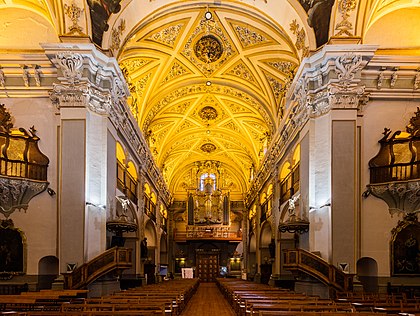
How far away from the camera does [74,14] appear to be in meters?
16.6

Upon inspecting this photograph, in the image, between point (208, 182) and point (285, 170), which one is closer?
point (285, 170)

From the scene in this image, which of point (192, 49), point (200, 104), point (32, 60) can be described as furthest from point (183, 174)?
point (32, 60)

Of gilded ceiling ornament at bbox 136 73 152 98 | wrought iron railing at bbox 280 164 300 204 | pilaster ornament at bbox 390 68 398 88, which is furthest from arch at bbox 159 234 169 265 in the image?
pilaster ornament at bbox 390 68 398 88

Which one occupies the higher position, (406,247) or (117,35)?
(117,35)

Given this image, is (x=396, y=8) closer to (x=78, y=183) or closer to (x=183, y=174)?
(x=78, y=183)

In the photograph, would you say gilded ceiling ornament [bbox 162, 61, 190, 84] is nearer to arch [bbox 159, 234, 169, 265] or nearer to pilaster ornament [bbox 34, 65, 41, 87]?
pilaster ornament [bbox 34, 65, 41, 87]

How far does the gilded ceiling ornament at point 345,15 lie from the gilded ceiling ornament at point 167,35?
7003 mm

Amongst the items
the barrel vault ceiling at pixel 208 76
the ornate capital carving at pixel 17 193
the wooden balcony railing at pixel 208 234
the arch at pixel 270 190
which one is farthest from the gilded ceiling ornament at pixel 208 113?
the ornate capital carving at pixel 17 193

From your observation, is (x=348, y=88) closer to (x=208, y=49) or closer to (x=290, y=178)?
(x=290, y=178)

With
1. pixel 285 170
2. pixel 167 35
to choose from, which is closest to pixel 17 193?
pixel 167 35

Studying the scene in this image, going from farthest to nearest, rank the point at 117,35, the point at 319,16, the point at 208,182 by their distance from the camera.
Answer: the point at 208,182 < the point at 117,35 < the point at 319,16

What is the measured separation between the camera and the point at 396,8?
17578 millimetres

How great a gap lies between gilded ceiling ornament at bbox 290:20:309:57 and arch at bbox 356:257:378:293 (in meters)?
6.48

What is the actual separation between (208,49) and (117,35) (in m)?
6.11
